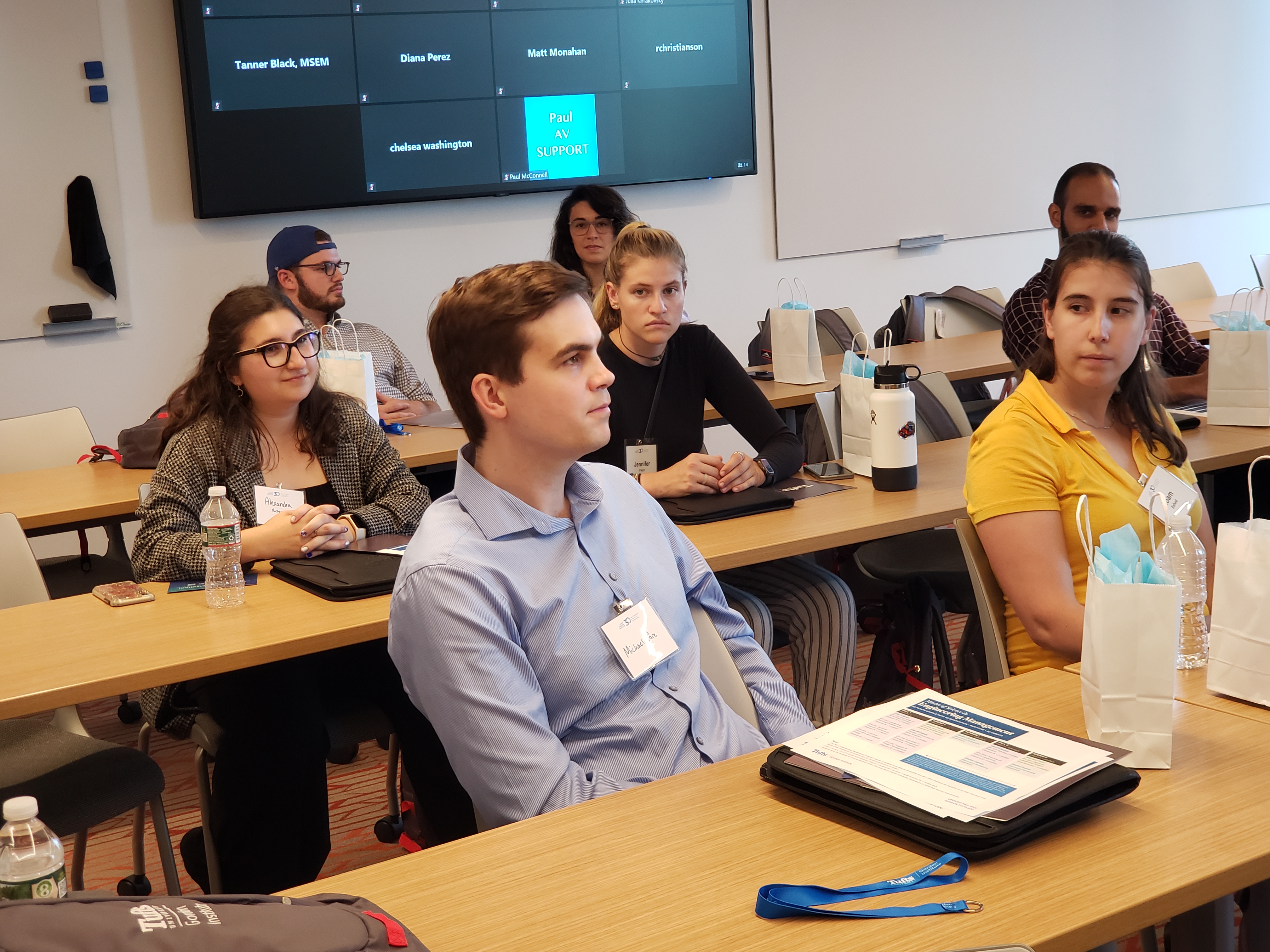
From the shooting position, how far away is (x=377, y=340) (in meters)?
5.18

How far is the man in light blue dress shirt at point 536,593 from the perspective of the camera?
164 cm

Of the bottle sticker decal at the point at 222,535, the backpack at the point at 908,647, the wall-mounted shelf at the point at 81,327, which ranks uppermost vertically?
the wall-mounted shelf at the point at 81,327

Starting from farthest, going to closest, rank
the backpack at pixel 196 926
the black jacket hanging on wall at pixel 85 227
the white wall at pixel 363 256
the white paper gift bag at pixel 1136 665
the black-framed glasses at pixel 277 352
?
the white wall at pixel 363 256 < the black jacket hanging on wall at pixel 85 227 < the black-framed glasses at pixel 277 352 < the white paper gift bag at pixel 1136 665 < the backpack at pixel 196 926

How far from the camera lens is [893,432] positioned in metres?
2.99

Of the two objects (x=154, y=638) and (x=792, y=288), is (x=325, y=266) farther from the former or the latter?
(x=792, y=288)

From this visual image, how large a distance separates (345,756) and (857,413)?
1756 millimetres

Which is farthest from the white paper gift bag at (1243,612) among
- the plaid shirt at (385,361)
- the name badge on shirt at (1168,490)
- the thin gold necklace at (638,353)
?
the plaid shirt at (385,361)

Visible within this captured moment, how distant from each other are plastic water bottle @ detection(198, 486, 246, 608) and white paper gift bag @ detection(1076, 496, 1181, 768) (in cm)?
163

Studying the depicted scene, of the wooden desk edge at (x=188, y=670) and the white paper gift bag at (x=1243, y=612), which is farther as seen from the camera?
the wooden desk edge at (x=188, y=670)

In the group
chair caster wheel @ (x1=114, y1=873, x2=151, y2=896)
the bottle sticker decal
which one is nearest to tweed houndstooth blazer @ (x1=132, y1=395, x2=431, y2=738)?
the bottle sticker decal

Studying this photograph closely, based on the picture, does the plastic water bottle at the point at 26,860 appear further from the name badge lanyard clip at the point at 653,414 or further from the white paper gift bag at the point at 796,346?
the white paper gift bag at the point at 796,346

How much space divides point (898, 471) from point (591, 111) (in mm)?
3772

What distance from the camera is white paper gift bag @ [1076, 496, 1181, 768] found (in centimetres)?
149

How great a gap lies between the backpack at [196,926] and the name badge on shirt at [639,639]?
2.24 ft
